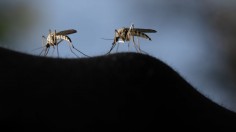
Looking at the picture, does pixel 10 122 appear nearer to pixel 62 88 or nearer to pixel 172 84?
pixel 62 88

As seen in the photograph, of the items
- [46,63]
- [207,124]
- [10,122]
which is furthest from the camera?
[207,124]

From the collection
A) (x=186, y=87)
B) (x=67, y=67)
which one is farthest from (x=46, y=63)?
(x=186, y=87)

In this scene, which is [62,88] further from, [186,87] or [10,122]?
[186,87]

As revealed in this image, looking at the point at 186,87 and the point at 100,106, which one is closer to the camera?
the point at 100,106

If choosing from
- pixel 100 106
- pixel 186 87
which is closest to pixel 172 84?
pixel 186 87

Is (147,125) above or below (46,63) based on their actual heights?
below

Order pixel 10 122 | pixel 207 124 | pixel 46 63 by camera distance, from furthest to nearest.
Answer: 1. pixel 207 124
2. pixel 46 63
3. pixel 10 122
